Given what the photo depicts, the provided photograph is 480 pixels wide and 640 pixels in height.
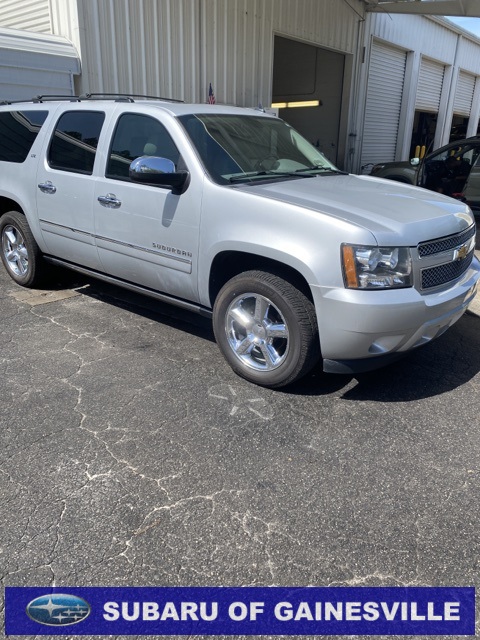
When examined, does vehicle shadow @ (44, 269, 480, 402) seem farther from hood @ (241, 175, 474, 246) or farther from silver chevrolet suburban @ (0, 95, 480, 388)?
hood @ (241, 175, 474, 246)

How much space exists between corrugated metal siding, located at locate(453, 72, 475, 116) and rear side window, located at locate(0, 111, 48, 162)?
68.9 feet

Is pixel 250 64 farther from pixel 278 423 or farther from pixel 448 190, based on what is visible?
pixel 278 423

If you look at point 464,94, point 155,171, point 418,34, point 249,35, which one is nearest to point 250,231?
point 155,171

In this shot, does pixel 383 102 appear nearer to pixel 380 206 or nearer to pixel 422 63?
pixel 422 63

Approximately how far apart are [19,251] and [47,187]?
1094 mm

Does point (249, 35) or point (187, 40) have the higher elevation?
point (249, 35)

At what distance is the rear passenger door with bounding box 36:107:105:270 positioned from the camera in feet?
15.2

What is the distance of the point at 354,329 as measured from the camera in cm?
318

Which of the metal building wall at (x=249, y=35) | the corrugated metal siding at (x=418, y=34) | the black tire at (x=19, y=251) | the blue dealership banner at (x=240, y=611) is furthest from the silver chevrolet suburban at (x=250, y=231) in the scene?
the corrugated metal siding at (x=418, y=34)

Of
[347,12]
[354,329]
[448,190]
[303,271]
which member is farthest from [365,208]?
[347,12]

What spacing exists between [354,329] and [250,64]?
32.7 ft

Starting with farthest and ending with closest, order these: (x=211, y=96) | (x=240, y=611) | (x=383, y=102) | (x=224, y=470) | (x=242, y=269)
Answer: (x=383, y=102) < (x=211, y=96) < (x=242, y=269) < (x=224, y=470) < (x=240, y=611)

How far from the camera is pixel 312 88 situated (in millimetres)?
15898

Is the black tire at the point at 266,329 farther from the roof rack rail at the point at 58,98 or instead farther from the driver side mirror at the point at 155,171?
the roof rack rail at the point at 58,98
